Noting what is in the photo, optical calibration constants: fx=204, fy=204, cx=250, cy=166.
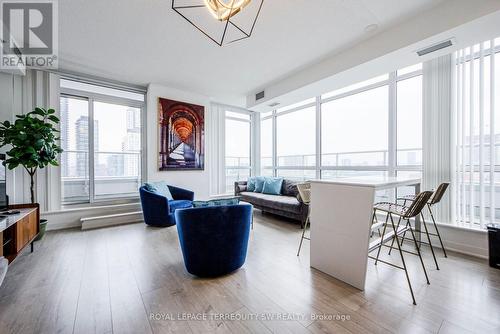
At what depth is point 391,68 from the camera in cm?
299

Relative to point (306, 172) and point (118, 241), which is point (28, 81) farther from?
point (306, 172)

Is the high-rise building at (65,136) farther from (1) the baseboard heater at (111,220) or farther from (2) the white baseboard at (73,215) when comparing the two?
(1) the baseboard heater at (111,220)

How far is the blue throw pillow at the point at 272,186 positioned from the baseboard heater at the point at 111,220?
9.31 ft

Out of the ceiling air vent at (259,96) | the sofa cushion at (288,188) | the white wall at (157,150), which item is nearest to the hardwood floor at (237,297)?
the white wall at (157,150)

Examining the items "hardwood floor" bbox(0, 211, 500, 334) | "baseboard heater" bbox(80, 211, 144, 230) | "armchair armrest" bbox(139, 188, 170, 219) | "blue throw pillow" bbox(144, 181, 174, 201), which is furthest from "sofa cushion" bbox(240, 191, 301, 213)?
"baseboard heater" bbox(80, 211, 144, 230)

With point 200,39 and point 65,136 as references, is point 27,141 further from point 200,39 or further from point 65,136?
point 200,39

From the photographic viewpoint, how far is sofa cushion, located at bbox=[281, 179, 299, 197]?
15.5ft

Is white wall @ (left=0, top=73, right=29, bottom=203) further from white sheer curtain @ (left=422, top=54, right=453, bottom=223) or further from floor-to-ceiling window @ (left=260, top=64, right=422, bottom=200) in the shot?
white sheer curtain @ (left=422, top=54, right=453, bottom=223)

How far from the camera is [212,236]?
77.4 inches

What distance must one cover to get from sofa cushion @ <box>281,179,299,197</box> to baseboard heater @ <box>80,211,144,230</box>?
10.5 feet

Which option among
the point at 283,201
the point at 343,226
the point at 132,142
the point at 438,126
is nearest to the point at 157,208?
the point at 132,142

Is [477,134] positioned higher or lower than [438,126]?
lower

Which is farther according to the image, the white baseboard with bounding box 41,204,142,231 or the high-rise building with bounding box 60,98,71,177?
the high-rise building with bounding box 60,98,71,177

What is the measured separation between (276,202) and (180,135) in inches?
103
